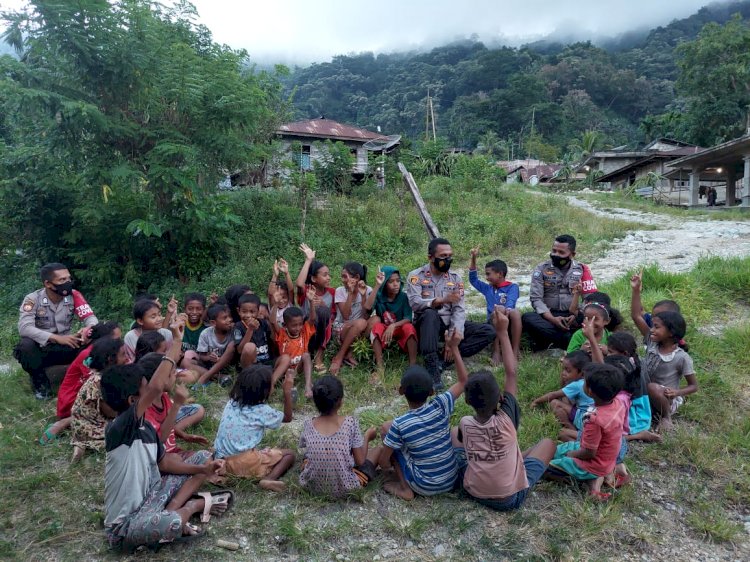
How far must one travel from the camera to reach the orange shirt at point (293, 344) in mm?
4613

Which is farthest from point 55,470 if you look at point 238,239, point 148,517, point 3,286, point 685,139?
point 685,139

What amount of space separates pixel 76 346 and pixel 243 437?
2359mm

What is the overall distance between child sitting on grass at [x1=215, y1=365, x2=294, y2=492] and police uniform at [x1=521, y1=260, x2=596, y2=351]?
297 cm

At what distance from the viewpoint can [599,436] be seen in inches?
115

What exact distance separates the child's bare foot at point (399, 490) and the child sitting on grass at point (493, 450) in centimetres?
35

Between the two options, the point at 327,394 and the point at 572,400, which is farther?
the point at 572,400

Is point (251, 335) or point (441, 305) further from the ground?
point (441, 305)

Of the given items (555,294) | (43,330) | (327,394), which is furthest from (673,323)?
(43,330)

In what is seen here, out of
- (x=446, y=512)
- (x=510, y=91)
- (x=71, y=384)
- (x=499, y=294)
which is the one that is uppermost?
(x=510, y=91)

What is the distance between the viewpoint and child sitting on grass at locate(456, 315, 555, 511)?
9.07 ft

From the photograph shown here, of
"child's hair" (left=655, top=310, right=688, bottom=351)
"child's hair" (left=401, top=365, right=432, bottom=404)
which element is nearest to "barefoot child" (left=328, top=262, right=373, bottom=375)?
"child's hair" (left=401, top=365, right=432, bottom=404)

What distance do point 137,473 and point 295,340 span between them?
2165 millimetres

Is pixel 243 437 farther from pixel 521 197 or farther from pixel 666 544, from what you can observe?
pixel 521 197

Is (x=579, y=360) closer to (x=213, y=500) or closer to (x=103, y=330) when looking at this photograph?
(x=213, y=500)
